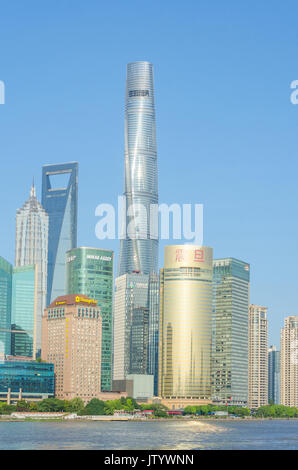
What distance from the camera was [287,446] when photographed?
524ft

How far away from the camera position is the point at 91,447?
14562cm
